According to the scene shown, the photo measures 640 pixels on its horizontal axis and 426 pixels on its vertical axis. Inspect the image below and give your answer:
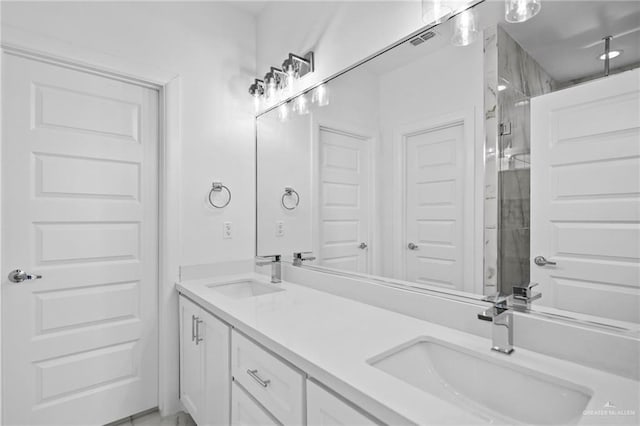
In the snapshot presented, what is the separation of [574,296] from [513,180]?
0.36 metres

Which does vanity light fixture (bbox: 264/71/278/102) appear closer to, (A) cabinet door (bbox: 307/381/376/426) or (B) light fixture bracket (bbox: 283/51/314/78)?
(B) light fixture bracket (bbox: 283/51/314/78)

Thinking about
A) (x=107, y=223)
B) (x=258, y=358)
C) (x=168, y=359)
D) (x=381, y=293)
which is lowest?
(x=168, y=359)

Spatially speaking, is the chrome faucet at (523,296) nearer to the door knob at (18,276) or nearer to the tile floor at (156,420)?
the tile floor at (156,420)

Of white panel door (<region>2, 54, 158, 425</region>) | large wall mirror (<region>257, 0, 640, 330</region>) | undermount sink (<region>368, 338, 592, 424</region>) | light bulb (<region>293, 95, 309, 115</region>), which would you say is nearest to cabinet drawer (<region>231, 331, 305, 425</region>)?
undermount sink (<region>368, 338, 592, 424</region>)

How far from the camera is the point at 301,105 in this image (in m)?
1.95

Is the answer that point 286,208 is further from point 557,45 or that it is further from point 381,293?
point 557,45

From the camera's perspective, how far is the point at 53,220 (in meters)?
1.71

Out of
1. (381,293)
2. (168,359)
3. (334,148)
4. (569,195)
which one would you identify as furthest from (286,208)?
(569,195)

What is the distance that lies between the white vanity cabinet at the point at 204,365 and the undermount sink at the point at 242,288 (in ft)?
0.72

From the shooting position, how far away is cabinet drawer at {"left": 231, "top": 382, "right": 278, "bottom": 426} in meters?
1.14

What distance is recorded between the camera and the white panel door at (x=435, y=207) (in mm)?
1195

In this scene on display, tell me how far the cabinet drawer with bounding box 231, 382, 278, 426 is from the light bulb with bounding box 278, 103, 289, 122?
1.48 meters

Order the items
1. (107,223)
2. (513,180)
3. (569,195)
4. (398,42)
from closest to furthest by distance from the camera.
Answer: (569,195)
(513,180)
(398,42)
(107,223)

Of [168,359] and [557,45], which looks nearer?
[557,45]
